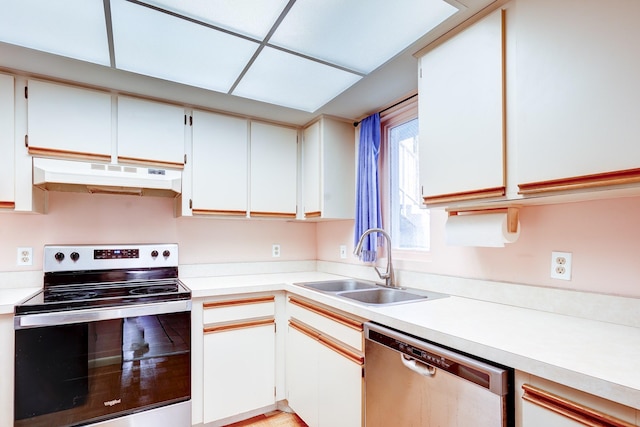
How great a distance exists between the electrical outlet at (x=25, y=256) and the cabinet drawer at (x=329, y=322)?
1634 mm

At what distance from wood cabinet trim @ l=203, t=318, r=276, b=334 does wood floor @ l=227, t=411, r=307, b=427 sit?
63cm

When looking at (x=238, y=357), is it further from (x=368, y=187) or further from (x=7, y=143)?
(x=7, y=143)

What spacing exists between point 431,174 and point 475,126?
0.29 m

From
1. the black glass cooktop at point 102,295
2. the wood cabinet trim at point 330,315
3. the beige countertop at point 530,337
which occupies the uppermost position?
the beige countertop at point 530,337

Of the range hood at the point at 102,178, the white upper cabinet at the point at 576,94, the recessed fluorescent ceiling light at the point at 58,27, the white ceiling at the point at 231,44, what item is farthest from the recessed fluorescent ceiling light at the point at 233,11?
the range hood at the point at 102,178

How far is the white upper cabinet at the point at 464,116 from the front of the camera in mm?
1284

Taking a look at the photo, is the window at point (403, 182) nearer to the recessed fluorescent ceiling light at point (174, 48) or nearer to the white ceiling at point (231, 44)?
the white ceiling at point (231, 44)

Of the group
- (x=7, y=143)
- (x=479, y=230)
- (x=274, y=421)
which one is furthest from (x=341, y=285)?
(x=7, y=143)

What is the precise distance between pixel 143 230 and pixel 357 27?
6.38 ft

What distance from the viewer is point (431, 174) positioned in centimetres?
156

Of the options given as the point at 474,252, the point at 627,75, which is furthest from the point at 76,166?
the point at 627,75

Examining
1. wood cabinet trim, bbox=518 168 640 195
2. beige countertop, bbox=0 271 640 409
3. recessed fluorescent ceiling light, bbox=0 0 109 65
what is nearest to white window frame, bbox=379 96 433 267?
beige countertop, bbox=0 271 640 409

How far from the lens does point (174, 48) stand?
5.26 feet

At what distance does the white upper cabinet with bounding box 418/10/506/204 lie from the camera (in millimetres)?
1284
